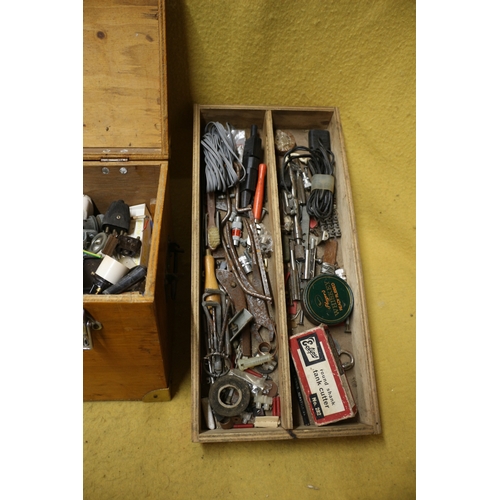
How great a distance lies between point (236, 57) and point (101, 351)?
948mm

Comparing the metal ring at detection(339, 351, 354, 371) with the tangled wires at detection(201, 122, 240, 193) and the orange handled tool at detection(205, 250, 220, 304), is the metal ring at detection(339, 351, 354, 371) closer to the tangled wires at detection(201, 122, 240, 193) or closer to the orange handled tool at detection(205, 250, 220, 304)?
the orange handled tool at detection(205, 250, 220, 304)

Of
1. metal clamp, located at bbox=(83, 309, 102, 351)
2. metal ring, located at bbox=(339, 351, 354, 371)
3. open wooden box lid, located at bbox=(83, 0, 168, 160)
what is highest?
open wooden box lid, located at bbox=(83, 0, 168, 160)

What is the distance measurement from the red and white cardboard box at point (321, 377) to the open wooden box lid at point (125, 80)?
63 centimetres

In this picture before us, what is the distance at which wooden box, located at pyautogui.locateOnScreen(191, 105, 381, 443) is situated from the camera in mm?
957

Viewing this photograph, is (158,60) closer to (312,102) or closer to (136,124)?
(136,124)

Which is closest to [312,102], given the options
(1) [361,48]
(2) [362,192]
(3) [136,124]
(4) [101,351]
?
(1) [361,48]

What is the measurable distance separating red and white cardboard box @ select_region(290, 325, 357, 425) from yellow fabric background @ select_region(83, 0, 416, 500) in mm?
189

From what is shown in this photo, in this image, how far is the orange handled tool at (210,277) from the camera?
41.2 inches

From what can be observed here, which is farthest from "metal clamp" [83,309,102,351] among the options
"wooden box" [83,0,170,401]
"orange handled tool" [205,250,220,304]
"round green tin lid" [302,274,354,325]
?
"round green tin lid" [302,274,354,325]

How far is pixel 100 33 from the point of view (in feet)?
3.32

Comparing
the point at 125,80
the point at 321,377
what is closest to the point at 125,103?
the point at 125,80

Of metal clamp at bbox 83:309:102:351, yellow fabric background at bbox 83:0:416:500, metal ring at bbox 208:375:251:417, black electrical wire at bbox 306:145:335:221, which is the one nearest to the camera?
metal clamp at bbox 83:309:102:351

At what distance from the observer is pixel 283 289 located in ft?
3.41

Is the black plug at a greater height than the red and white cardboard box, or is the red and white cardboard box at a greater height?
the black plug
